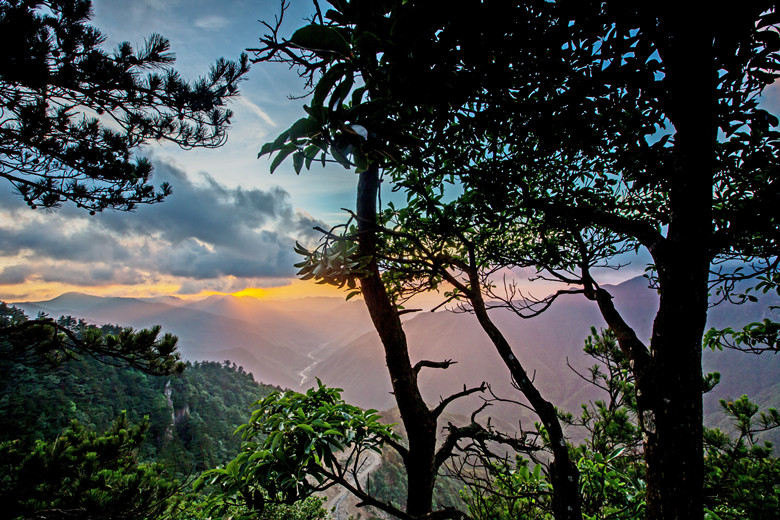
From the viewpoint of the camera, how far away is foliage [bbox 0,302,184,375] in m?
3.50

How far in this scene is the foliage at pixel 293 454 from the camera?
1.63 m

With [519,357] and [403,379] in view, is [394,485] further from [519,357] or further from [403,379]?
[519,357]

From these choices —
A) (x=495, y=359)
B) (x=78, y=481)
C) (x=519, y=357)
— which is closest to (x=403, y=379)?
(x=78, y=481)

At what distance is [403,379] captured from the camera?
2.70 meters

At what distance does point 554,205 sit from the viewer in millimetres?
1948

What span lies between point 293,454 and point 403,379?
3.86 feet

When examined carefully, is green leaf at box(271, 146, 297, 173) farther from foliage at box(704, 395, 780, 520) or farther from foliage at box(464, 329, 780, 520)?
foliage at box(704, 395, 780, 520)

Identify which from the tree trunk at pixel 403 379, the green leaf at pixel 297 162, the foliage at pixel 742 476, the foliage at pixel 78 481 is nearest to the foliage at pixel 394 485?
the foliage at pixel 78 481

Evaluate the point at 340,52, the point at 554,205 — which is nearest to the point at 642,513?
the point at 554,205

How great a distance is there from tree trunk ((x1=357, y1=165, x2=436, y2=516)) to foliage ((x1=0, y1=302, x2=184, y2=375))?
11.3 ft

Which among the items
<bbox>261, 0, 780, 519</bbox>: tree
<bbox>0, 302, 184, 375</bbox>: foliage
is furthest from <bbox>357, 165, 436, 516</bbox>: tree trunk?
<bbox>0, 302, 184, 375</bbox>: foliage

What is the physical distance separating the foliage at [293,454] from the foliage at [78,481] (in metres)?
2.72

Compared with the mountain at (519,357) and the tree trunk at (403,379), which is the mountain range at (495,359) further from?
the tree trunk at (403,379)

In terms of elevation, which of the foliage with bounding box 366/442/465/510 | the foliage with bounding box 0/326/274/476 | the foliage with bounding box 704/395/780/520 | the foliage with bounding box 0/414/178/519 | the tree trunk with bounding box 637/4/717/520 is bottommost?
the foliage with bounding box 366/442/465/510
